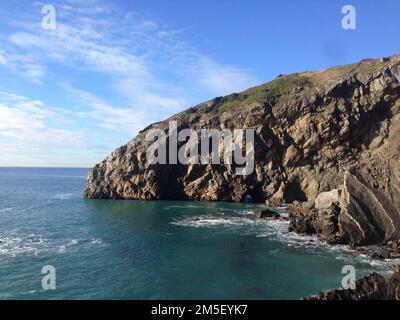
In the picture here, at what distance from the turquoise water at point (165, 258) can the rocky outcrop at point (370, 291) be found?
7.46 meters

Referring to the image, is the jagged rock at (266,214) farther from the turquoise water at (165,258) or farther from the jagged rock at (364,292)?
the jagged rock at (364,292)

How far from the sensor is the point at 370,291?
1222 inches

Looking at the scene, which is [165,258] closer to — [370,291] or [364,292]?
[364,292]

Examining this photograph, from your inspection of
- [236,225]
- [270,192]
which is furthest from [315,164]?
[236,225]

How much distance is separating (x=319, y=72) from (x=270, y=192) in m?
45.6

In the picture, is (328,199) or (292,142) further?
(292,142)

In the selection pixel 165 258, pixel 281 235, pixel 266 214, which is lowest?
pixel 165 258

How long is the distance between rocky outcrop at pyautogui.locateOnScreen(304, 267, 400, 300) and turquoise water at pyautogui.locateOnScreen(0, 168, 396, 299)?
24.5 feet

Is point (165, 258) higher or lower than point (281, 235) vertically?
lower

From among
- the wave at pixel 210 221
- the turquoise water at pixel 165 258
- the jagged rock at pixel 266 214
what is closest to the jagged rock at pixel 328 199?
the turquoise water at pixel 165 258

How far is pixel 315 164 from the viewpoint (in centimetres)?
9881

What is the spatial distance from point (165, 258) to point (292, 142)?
2436 inches

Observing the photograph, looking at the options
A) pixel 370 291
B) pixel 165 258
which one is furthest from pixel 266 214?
pixel 370 291
